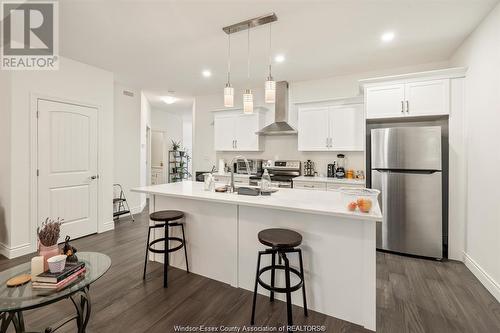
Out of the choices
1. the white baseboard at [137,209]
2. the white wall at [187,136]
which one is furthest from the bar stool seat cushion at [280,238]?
the white wall at [187,136]

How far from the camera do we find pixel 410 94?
326 cm

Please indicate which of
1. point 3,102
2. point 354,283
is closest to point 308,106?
point 354,283

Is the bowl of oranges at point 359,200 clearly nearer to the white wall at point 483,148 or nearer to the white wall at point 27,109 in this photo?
the white wall at point 483,148

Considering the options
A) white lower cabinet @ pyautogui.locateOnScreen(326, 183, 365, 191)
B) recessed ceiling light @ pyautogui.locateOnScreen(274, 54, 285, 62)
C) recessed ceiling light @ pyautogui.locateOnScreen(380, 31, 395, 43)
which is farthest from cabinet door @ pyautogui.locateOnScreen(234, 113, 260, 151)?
recessed ceiling light @ pyautogui.locateOnScreen(380, 31, 395, 43)

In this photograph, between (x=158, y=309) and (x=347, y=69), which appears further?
(x=347, y=69)

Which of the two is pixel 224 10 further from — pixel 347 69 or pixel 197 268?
pixel 197 268

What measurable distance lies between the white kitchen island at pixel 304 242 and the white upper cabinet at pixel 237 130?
95.2 inches

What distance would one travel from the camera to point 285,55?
343cm

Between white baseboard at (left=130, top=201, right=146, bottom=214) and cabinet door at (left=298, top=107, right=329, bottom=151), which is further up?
cabinet door at (left=298, top=107, right=329, bottom=151)

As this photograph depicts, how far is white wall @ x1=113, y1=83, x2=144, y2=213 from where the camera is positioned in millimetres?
4855

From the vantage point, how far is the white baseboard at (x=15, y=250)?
3062mm

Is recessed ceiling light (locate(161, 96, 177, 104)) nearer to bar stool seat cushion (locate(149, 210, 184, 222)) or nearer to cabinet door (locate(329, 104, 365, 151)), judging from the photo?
cabinet door (locate(329, 104, 365, 151))

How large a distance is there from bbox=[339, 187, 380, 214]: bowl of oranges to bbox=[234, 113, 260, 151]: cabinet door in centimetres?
311

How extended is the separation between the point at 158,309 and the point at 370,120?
3.58m
